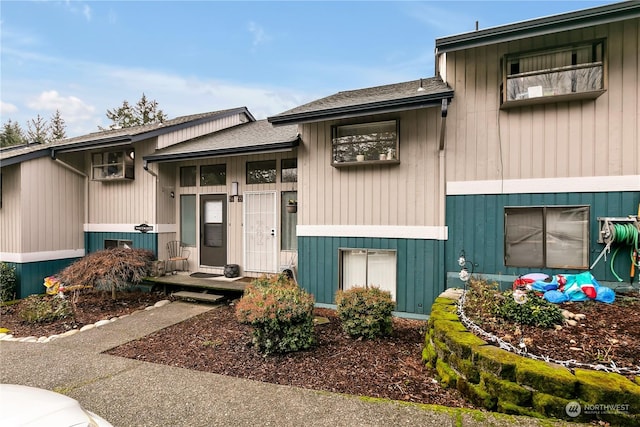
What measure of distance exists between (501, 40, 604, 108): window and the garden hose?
1.97 metres

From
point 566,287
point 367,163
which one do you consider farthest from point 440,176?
point 566,287

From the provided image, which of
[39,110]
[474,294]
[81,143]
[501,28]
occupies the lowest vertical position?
[474,294]

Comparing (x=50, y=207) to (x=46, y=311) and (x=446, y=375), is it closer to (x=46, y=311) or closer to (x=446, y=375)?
(x=46, y=311)

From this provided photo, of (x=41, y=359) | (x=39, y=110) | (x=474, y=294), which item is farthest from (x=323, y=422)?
(x=39, y=110)

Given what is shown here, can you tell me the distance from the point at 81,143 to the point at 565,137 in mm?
10577

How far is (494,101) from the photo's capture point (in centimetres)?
→ 518

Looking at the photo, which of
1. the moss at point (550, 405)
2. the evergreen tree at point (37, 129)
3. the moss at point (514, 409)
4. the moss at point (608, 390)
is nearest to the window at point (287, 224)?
the moss at point (514, 409)

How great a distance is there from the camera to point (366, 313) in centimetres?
452

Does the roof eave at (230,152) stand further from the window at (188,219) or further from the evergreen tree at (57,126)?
the evergreen tree at (57,126)

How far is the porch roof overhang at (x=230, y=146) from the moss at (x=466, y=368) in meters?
4.77

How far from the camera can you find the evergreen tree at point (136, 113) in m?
25.0

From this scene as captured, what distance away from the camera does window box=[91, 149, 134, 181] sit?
8.48 m

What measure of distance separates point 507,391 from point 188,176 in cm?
834

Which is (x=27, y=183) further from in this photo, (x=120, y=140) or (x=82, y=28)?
(x=82, y=28)
